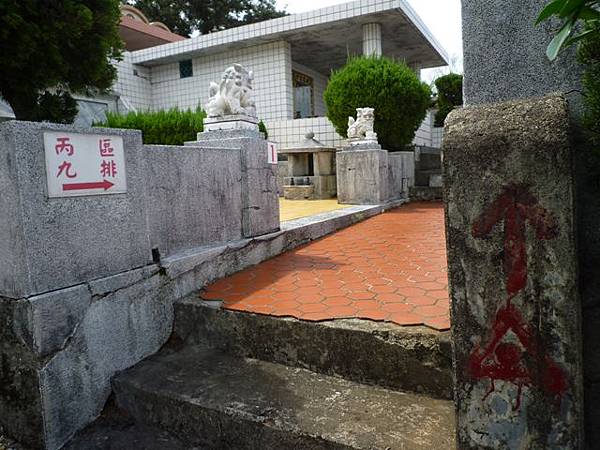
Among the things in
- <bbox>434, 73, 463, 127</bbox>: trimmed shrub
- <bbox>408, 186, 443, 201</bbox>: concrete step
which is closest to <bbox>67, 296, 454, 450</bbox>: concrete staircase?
<bbox>408, 186, 443, 201</bbox>: concrete step

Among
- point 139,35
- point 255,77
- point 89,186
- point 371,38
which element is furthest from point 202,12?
point 89,186

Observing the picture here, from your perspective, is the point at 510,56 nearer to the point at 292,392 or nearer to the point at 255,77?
the point at 292,392

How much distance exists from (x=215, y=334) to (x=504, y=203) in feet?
7.02

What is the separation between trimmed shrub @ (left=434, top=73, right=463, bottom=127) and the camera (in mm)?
13766

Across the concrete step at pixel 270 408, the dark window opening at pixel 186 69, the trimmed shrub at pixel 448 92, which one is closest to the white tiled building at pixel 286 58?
the dark window opening at pixel 186 69

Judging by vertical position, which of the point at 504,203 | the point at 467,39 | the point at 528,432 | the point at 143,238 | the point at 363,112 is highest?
the point at 363,112

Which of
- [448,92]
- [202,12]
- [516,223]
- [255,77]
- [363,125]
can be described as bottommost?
[516,223]

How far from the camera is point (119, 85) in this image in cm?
1528

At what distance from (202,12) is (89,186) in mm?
24411

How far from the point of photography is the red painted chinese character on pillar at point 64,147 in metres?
2.39

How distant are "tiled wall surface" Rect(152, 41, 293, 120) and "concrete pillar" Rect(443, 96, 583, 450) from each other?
1299cm

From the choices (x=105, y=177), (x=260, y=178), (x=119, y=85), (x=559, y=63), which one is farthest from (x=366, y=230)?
(x=119, y=85)

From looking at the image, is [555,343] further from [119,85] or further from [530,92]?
[119,85]

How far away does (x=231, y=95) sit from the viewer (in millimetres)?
4305
